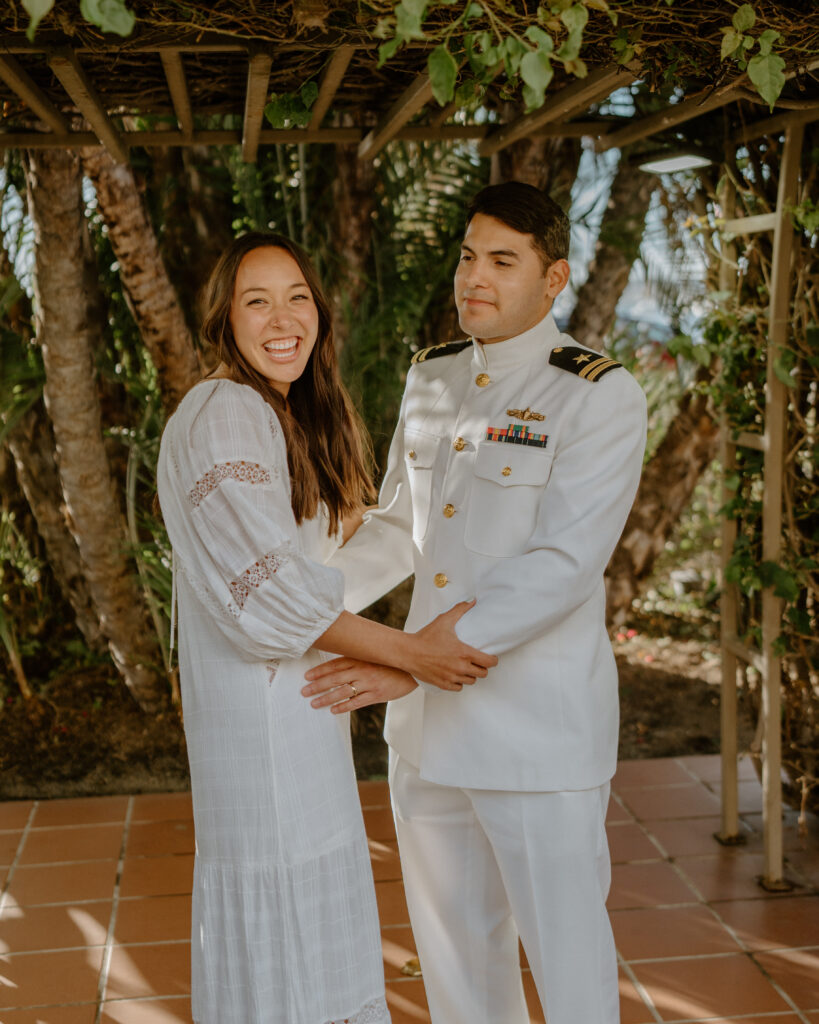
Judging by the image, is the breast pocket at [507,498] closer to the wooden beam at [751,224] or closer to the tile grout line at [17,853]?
the wooden beam at [751,224]

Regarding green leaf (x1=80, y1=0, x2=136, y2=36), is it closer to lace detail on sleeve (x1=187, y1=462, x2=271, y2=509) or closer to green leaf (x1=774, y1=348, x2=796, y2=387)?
lace detail on sleeve (x1=187, y1=462, x2=271, y2=509)

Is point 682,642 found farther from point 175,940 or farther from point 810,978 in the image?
point 175,940

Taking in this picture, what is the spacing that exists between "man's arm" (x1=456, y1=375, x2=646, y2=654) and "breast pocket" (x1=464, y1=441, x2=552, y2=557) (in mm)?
39

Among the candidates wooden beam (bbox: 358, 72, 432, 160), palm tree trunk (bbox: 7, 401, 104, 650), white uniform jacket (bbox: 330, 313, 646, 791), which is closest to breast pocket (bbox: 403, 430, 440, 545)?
white uniform jacket (bbox: 330, 313, 646, 791)

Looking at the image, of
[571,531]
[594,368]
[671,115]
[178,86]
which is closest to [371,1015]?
[571,531]

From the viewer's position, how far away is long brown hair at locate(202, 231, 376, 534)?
6.41 feet

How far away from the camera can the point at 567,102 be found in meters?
2.45

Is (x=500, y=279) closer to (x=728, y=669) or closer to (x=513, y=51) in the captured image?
(x=513, y=51)

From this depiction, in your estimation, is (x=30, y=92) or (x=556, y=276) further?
(x=30, y=92)

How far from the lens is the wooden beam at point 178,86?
2275 mm

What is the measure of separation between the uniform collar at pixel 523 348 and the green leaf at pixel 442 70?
2.78ft

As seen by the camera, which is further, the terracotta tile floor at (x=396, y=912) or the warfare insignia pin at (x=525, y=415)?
the terracotta tile floor at (x=396, y=912)

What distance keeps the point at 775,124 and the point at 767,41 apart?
4.24 feet

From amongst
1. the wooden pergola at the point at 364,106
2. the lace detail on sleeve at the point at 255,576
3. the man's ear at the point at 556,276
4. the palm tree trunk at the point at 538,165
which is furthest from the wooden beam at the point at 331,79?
the palm tree trunk at the point at 538,165
